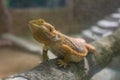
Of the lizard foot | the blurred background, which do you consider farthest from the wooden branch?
the blurred background

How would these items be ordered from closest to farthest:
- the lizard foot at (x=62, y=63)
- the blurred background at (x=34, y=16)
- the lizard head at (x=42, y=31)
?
the lizard head at (x=42, y=31) → the lizard foot at (x=62, y=63) → the blurred background at (x=34, y=16)

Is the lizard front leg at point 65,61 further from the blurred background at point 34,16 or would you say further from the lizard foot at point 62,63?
the blurred background at point 34,16

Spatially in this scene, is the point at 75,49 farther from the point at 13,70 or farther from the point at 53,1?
the point at 53,1

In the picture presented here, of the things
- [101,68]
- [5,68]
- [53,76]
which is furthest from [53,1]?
[53,76]

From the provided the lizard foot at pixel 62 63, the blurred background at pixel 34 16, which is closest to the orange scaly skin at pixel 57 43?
the lizard foot at pixel 62 63

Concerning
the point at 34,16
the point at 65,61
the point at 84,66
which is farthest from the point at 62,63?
the point at 34,16

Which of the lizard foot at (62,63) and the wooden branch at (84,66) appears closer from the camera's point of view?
the wooden branch at (84,66)
